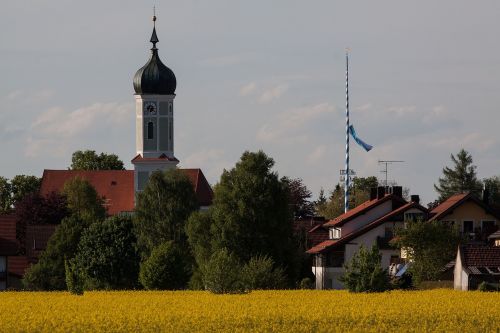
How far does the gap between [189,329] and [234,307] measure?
12.0m

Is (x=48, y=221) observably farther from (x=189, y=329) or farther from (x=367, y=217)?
(x=189, y=329)

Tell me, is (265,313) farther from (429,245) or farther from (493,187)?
(493,187)

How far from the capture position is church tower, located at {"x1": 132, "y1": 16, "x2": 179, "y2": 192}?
641 feet

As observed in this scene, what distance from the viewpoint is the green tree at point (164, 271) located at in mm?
106625

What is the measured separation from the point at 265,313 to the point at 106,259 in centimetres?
5314

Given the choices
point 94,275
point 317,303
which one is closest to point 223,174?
point 94,275

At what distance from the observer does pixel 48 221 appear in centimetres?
16512

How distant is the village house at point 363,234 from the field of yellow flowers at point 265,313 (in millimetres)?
39198

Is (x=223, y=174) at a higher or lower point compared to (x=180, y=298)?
higher

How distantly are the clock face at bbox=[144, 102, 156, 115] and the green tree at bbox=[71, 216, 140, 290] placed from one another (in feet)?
253

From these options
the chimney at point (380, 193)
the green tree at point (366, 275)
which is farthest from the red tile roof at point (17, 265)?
the green tree at point (366, 275)

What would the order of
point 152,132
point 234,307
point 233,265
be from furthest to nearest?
1. point 152,132
2. point 233,265
3. point 234,307

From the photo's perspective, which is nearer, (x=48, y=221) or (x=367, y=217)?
(x=367, y=217)

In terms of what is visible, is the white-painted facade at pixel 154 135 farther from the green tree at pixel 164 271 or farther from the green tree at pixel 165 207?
the green tree at pixel 164 271
